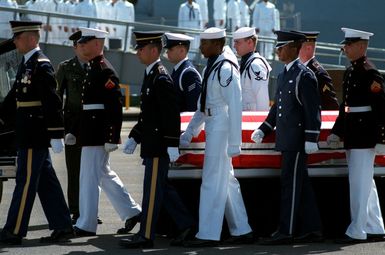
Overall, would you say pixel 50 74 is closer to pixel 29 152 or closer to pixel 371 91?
pixel 29 152

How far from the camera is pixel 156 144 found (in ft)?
32.3

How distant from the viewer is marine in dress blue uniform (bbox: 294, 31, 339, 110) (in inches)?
432

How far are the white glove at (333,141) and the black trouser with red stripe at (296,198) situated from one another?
298 millimetres

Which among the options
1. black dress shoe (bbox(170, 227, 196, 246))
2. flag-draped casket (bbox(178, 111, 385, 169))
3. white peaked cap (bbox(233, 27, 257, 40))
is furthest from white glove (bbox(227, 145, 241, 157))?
white peaked cap (bbox(233, 27, 257, 40))

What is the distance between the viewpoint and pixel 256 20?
34438 mm

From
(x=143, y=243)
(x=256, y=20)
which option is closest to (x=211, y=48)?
(x=143, y=243)

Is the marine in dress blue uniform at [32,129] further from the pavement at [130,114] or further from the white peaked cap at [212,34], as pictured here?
the pavement at [130,114]

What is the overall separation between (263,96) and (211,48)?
166 centimetres

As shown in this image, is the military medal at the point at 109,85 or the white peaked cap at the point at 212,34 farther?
the military medal at the point at 109,85

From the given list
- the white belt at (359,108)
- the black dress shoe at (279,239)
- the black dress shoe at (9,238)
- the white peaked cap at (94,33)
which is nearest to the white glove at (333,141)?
the white belt at (359,108)

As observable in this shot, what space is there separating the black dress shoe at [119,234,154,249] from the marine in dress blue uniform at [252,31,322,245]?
3.05 ft

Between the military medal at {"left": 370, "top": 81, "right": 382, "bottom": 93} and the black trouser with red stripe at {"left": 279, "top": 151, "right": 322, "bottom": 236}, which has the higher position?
the military medal at {"left": 370, "top": 81, "right": 382, "bottom": 93}

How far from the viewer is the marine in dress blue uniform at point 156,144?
977cm

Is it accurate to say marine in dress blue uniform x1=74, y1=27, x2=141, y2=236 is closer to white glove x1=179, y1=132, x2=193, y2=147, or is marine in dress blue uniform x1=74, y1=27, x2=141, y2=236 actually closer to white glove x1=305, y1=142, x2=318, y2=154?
white glove x1=179, y1=132, x2=193, y2=147
